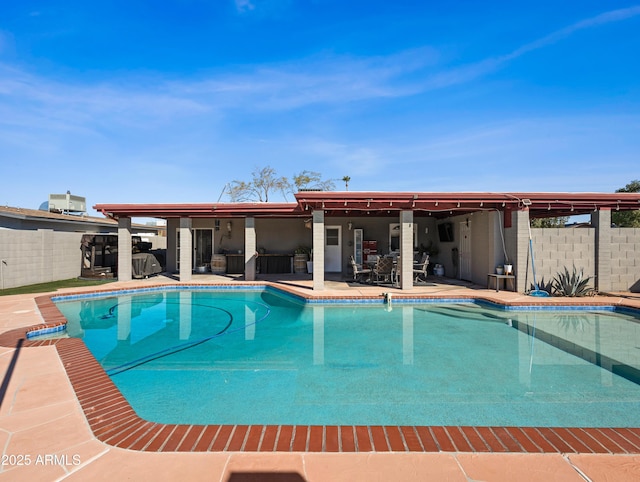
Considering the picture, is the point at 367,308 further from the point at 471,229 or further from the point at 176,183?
the point at 176,183

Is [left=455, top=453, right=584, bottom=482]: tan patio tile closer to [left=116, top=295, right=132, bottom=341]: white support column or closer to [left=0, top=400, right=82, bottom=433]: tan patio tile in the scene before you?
[left=0, top=400, right=82, bottom=433]: tan patio tile

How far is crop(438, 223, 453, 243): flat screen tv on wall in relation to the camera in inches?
554

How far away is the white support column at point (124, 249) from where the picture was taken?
42.4 ft

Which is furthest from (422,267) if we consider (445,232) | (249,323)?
(249,323)

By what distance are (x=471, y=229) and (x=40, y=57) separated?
52.1ft

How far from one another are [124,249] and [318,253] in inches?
306

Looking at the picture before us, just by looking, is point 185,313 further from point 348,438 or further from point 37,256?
point 37,256

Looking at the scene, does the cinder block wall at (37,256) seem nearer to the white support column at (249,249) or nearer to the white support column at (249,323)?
the white support column at (249,249)

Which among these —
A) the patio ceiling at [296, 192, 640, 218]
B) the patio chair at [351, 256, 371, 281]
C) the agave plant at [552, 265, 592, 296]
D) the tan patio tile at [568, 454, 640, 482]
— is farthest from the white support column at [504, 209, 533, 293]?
the tan patio tile at [568, 454, 640, 482]

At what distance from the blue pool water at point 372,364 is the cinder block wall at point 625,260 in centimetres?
315

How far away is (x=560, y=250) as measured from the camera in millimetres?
10211

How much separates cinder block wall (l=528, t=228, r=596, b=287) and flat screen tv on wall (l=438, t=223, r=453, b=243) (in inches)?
157

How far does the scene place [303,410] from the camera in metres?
3.62

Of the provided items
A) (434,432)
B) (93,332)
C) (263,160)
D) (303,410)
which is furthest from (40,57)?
(263,160)
